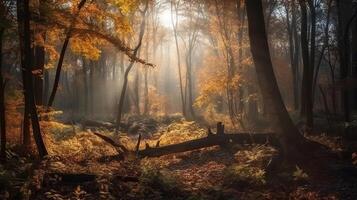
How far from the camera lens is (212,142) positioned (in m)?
13.8

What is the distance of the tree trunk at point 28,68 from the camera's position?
11.0 metres

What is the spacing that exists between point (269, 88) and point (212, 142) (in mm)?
3373

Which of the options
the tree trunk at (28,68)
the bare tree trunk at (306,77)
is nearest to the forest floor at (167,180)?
the tree trunk at (28,68)

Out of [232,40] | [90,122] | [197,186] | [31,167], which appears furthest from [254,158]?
[90,122]

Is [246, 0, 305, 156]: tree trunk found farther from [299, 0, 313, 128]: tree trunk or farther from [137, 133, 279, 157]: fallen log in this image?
[299, 0, 313, 128]: tree trunk

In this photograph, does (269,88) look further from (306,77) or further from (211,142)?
(306,77)

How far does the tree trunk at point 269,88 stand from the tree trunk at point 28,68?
5725 mm

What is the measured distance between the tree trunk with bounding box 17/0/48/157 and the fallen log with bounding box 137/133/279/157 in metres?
3.05

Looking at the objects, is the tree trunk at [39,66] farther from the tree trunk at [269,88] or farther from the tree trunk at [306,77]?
the tree trunk at [306,77]

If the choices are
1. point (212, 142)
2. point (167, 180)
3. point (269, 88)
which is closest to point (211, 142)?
point (212, 142)

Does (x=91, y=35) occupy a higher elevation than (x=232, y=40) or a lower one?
lower

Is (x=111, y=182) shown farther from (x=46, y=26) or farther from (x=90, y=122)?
(x=90, y=122)

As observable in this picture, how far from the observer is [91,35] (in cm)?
1262

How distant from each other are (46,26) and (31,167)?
4.55 meters
